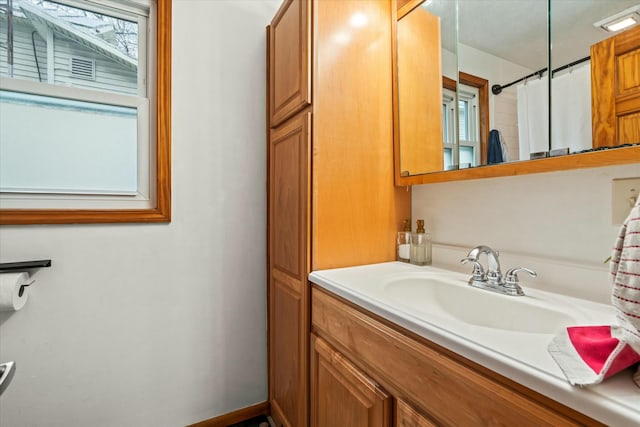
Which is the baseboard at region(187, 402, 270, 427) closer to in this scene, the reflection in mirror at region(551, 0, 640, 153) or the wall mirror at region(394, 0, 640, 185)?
the wall mirror at region(394, 0, 640, 185)

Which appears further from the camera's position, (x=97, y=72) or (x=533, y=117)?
(x=97, y=72)

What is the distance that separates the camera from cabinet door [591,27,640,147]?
0.70m

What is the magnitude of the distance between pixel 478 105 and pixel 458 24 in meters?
0.34

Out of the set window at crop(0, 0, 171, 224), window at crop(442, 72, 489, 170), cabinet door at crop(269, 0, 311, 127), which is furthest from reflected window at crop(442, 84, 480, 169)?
window at crop(0, 0, 171, 224)

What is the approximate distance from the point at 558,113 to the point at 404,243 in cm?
67

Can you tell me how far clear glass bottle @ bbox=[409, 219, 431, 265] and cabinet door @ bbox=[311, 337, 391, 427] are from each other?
19.6 inches

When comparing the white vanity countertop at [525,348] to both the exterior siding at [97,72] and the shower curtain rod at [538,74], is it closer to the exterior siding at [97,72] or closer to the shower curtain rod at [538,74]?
the shower curtain rod at [538,74]

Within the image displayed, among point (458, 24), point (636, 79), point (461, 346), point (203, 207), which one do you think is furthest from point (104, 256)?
point (636, 79)

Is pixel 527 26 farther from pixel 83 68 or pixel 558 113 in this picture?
pixel 83 68

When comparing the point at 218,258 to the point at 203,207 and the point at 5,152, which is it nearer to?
the point at 203,207

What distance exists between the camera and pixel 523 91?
3.02ft

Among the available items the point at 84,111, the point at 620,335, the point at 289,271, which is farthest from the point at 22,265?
the point at 620,335

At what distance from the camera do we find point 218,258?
4.77 feet

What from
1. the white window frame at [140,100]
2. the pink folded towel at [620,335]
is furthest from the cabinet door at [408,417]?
the white window frame at [140,100]
